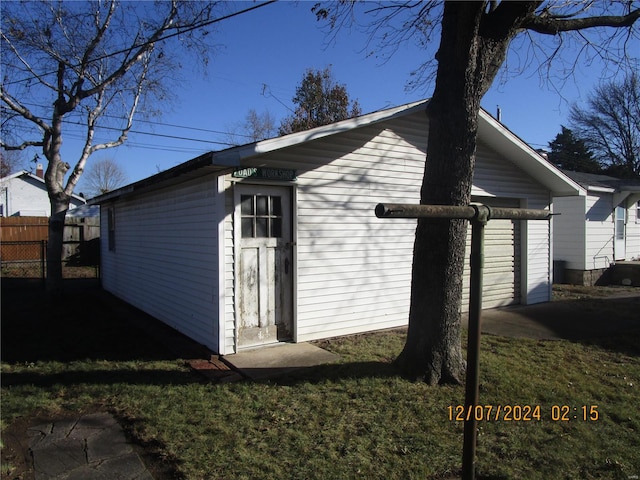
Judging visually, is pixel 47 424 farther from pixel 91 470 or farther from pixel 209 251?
pixel 209 251

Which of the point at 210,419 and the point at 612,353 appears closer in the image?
the point at 210,419

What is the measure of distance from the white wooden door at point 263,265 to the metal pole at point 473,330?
13.3ft

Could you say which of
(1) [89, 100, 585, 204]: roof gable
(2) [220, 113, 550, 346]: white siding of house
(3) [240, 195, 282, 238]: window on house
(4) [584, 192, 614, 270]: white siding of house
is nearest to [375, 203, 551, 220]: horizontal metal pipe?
(1) [89, 100, 585, 204]: roof gable

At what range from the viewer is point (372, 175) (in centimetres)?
739

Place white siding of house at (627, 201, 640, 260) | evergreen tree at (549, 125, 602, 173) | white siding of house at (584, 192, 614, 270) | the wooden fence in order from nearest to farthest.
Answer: white siding of house at (584, 192, 614, 270), white siding of house at (627, 201, 640, 260), the wooden fence, evergreen tree at (549, 125, 602, 173)

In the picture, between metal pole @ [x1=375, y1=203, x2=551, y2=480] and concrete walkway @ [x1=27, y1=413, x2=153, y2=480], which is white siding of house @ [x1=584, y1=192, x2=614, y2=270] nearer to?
Answer: metal pole @ [x1=375, y1=203, x2=551, y2=480]

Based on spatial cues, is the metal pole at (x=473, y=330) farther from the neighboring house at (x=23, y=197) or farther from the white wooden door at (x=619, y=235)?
the neighboring house at (x=23, y=197)

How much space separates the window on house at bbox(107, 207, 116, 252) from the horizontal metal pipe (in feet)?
37.3

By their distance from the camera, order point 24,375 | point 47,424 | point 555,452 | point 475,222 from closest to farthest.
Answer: point 475,222, point 555,452, point 47,424, point 24,375

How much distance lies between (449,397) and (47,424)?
12.6ft

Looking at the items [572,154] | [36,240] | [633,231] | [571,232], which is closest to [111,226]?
[36,240]

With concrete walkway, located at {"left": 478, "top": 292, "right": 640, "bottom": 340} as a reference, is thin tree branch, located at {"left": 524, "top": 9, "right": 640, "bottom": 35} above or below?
above

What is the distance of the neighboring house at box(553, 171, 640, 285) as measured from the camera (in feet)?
44.9

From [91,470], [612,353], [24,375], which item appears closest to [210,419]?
[91,470]
